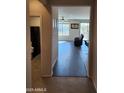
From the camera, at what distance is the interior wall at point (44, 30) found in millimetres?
5355

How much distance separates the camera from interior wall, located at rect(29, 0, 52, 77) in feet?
17.6

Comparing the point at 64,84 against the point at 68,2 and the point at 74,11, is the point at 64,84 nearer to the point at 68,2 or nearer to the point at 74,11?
the point at 68,2

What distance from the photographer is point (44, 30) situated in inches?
216

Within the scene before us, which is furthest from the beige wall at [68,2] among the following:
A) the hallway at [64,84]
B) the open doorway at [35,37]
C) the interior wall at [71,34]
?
the interior wall at [71,34]

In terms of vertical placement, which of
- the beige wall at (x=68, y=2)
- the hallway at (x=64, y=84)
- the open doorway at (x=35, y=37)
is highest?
the beige wall at (x=68, y=2)

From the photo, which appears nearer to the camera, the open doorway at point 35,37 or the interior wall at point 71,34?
the open doorway at point 35,37

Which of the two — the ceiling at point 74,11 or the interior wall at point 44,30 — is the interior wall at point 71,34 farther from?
the interior wall at point 44,30

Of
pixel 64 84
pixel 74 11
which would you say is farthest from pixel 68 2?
pixel 74 11

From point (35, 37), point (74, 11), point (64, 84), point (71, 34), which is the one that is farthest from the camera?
point (71, 34)
